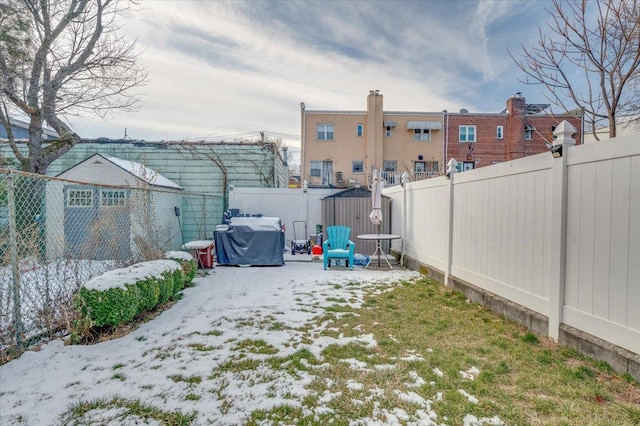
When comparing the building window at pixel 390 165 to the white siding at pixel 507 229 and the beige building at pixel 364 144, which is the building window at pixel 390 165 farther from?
the white siding at pixel 507 229

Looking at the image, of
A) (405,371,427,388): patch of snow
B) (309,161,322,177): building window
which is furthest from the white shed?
(309,161,322,177): building window

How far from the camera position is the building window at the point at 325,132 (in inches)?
808

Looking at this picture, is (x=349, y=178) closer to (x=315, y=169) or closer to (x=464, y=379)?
(x=315, y=169)

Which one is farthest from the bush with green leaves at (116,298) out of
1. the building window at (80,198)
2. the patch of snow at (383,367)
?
the building window at (80,198)

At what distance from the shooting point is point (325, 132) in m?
20.5

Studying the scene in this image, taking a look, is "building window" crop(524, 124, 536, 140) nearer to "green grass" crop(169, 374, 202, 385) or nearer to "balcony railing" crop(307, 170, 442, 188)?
"balcony railing" crop(307, 170, 442, 188)

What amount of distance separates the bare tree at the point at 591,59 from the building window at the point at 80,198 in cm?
958

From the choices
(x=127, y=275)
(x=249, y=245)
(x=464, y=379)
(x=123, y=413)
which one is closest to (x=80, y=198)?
(x=249, y=245)

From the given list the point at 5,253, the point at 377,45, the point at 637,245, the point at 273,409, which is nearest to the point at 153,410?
the point at 273,409

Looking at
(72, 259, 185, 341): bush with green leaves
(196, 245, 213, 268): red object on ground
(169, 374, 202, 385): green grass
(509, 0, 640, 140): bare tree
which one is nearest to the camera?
(169, 374, 202, 385): green grass

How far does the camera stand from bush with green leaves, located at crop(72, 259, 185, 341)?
3293 millimetres

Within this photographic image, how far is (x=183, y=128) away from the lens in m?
13.5

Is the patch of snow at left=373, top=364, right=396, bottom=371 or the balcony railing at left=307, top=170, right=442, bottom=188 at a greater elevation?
the balcony railing at left=307, top=170, right=442, bottom=188

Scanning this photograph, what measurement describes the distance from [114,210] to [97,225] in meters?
1.53
